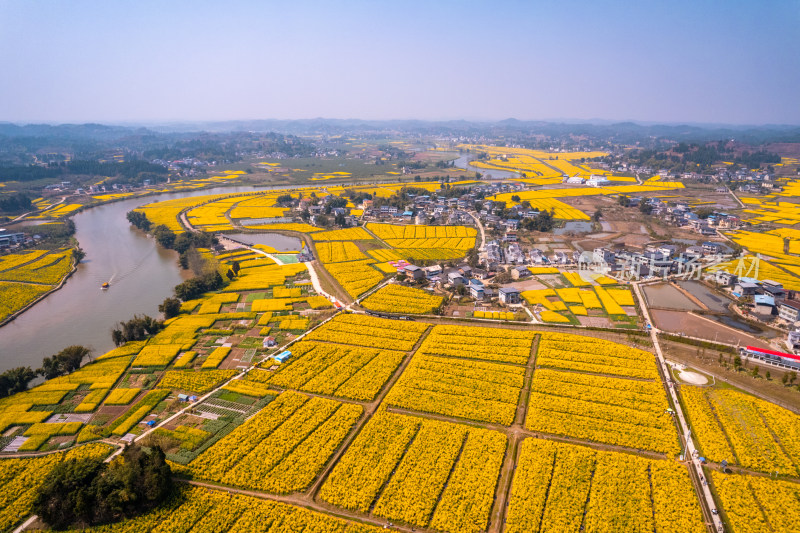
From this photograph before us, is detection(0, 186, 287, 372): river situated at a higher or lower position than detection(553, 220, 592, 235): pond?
lower

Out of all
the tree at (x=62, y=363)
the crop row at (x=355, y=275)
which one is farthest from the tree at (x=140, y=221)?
the tree at (x=62, y=363)

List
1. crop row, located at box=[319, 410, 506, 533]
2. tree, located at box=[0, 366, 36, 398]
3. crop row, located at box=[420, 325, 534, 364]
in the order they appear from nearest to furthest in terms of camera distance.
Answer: crop row, located at box=[319, 410, 506, 533]
tree, located at box=[0, 366, 36, 398]
crop row, located at box=[420, 325, 534, 364]

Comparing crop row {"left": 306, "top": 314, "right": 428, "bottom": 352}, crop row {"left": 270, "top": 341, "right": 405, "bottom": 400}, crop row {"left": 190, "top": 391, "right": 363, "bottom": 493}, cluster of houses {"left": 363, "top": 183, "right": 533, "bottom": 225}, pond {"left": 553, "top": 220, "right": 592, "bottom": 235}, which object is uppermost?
cluster of houses {"left": 363, "top": 183, "right": 533, "bottom": 225}

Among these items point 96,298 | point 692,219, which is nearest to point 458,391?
point 96,298

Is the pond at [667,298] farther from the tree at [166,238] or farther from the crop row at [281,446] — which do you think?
the tree at [166,238]

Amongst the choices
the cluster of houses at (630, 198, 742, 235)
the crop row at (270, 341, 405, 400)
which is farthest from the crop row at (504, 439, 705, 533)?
the cluster of houses at (630, 198, 742, 235)

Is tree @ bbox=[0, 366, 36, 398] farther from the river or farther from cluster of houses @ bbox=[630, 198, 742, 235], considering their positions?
cluster of houses @ bbox=[630, 198, 742, 235]
